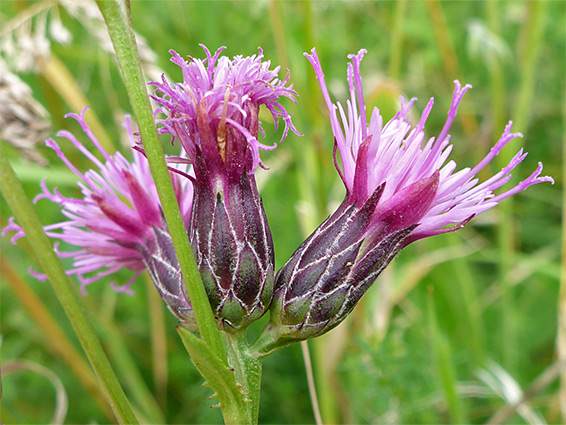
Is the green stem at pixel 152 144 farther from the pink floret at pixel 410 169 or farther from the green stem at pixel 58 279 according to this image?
the pink floret at pixel 410 169

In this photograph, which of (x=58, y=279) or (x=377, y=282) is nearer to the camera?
(x=58, y=279)

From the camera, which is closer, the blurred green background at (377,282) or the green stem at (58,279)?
the green stem at (58,279)

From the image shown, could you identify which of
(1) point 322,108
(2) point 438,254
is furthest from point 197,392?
(1) point 322,108

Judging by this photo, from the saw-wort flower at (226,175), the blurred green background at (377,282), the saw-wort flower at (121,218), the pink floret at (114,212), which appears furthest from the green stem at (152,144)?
the blurred green background at (377,282)

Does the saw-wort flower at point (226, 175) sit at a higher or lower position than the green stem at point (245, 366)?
higher

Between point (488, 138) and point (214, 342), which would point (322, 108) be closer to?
point (488, 138)

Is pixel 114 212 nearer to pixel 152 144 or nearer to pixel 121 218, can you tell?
pixel 121 218

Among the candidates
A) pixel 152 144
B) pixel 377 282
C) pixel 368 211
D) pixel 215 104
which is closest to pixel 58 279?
pixel 152 144
